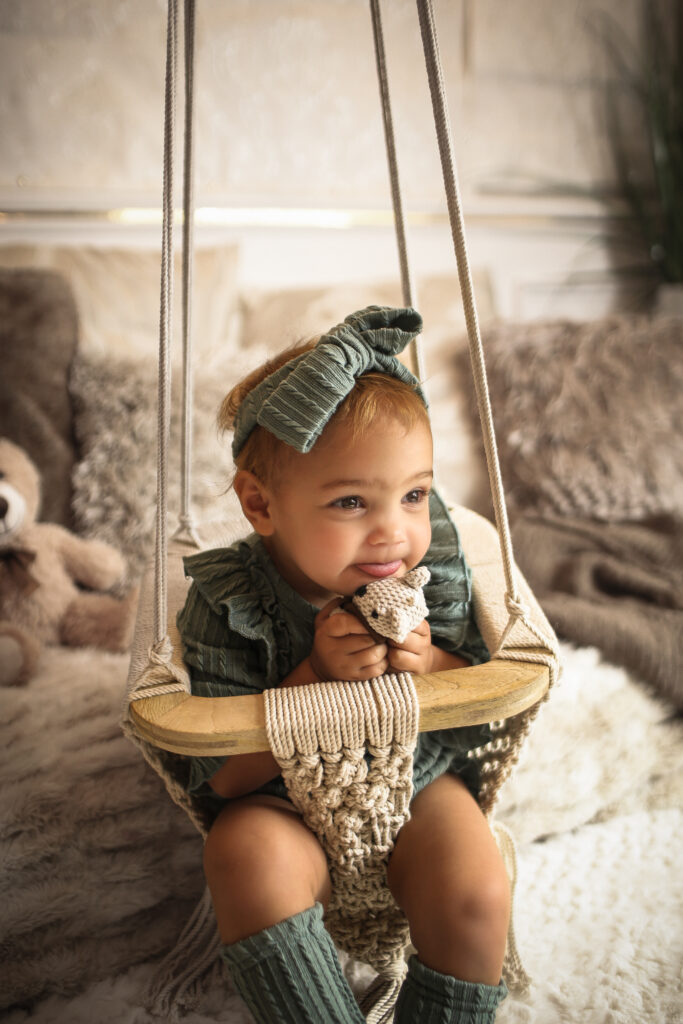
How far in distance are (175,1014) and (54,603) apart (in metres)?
0.62

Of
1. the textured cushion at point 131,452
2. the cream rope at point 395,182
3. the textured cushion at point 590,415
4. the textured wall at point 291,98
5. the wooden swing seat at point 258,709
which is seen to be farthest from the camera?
the textured wall at point 291,98

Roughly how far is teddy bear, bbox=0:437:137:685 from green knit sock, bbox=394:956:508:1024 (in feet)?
2.34

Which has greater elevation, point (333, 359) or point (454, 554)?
point (333, 359)

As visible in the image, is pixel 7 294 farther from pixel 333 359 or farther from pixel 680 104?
pixel 680 104

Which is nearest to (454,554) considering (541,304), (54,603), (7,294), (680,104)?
(54,603)

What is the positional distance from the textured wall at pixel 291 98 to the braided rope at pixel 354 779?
1.45 metres

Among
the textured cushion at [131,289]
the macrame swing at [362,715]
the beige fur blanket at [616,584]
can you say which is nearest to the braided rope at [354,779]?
the macrame swing at [362,715]

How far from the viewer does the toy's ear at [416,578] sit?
68 cm

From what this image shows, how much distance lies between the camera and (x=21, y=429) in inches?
53.4

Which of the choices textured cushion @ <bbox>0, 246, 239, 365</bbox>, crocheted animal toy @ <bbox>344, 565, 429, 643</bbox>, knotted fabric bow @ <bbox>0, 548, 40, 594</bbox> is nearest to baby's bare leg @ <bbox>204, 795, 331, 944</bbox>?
crocheted animal toy @ <bbox>344, 565, 429, 643</bbox>

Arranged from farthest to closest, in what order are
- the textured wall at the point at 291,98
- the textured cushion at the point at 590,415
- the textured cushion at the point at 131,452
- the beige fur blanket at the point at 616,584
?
the textured wall at the point at 291,98 → the textured cushion at the point at 590,415 → the textured cushion at the point at 131,452 → the beige fur blanket at the point at 616,584

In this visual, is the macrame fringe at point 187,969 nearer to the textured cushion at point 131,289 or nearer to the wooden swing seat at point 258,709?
the wooden swing seat at point 258,709

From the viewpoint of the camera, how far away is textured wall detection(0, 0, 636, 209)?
5.33ft

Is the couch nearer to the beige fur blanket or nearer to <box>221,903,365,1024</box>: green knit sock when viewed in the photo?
the beige fur blanket
